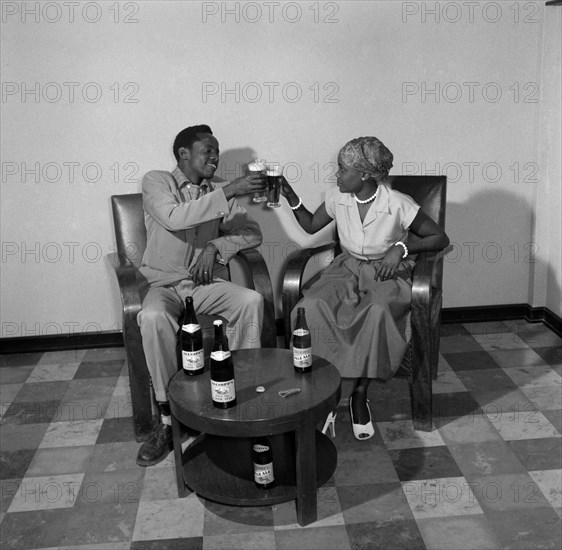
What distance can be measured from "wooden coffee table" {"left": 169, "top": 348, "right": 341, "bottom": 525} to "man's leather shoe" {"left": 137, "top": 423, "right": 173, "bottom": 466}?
0.23 meters

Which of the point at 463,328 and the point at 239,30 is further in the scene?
the point at 463,328

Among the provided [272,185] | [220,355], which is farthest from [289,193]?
[220,355]

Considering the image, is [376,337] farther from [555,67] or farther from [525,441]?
[555,67]

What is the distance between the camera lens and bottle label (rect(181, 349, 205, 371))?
3.07 m

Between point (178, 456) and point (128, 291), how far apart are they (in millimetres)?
843

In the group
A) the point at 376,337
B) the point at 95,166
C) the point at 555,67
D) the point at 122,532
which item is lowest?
the point at 122,532

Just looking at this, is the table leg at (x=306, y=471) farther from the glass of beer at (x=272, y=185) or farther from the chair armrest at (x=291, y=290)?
the glass of beer at (x=272, y=185)

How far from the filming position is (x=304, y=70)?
443 centimetres

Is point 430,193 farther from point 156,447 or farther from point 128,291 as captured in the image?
point 156,447

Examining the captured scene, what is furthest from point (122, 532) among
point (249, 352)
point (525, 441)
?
point (525, 441)

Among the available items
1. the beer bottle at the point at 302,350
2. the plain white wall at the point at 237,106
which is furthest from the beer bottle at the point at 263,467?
the plain white wall at the point at 237,106

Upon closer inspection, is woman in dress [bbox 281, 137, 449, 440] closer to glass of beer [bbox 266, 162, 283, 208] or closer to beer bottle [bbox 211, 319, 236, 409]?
glass of beer [bbox 266, 162, 283, 208]

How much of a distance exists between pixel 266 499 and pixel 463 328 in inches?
96.6

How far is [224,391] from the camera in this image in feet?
9.11
